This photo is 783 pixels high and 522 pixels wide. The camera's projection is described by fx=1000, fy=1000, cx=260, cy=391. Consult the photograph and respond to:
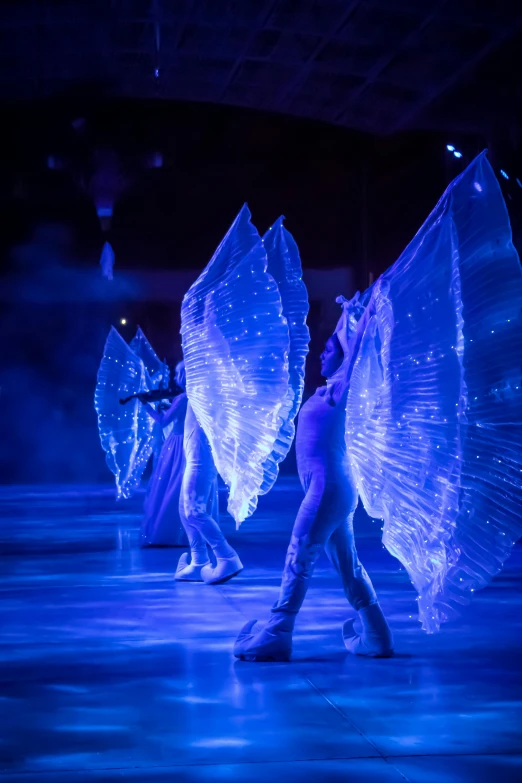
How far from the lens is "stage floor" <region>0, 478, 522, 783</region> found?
317cm

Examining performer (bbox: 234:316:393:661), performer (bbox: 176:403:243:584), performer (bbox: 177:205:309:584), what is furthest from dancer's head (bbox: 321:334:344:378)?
performer (bbox: 176:403:243:584)

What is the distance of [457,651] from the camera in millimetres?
4863

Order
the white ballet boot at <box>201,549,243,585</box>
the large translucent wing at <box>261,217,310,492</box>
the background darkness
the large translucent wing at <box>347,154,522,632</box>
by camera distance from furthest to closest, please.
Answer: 1. the background darkness
2. the white ballet boot at <box>201,549,243,585</box>
3. the large translucent wing at <box>261,217,310,492</box>
4. the large translucent wing at <box>347,154,522,632</box>

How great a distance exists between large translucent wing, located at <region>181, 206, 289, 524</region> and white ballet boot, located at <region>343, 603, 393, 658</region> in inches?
36.7

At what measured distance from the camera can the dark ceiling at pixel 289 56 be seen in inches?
593

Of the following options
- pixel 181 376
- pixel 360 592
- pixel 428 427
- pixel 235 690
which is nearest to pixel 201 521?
pixel 181 376

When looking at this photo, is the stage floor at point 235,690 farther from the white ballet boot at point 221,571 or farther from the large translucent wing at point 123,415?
the large translucent wing at point 123,415

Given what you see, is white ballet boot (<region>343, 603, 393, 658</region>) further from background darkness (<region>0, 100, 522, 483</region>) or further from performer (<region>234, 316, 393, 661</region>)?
background darkness (<region>0, 100, 522, 483</region>)

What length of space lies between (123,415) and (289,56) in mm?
7961

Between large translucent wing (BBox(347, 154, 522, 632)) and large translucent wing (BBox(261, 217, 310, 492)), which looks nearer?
large translucent wing (BBox(347, 154, 522, 632))

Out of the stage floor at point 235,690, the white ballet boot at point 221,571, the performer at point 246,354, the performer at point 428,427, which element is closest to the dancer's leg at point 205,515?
the white ballet boot at point 221,571

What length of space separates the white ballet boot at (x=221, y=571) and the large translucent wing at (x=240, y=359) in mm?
1420

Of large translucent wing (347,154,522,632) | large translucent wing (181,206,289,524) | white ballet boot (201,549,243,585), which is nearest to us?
large translucent wing (347,154,522,632)

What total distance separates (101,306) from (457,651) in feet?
54.4
